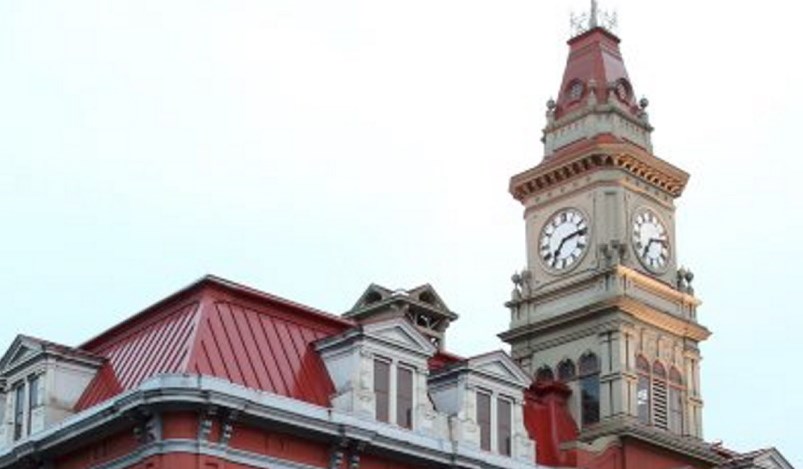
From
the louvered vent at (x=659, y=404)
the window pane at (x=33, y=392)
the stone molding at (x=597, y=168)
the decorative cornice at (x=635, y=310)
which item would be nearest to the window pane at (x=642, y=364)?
the louvered vent at (x=659, y=404)

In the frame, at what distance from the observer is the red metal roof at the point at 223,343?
46.8 m

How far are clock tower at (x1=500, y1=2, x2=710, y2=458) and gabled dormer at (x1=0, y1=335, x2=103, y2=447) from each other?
708 inches

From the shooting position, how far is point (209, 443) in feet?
145

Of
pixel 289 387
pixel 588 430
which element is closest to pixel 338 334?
pixel 289 387

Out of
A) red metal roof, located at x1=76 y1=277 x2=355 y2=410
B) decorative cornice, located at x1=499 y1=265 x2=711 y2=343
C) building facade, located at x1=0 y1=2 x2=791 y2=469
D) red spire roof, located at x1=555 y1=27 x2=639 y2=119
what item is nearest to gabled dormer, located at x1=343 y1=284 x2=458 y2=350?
building facade, located at x1=0 y1=2 x2=791 y2=469

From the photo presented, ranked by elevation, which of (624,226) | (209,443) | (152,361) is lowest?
(209,443)

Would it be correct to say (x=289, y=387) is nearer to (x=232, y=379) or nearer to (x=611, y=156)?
(x=232, y=379)

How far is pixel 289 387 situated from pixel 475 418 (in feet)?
22.1

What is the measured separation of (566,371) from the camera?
61.2 meters

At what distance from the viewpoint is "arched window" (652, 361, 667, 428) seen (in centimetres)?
6047

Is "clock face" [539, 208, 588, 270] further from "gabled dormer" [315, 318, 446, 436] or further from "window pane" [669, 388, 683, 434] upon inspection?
"gabled dormer" [315, 318, 446, 436]

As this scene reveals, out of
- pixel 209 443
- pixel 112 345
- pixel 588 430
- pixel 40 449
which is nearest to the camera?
pixel 209 443

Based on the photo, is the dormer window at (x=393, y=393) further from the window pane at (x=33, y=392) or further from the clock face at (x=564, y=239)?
the clock face at (x=564, y=239)

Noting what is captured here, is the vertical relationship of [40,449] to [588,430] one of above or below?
below
